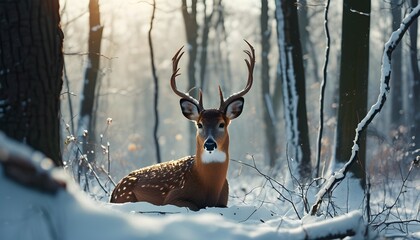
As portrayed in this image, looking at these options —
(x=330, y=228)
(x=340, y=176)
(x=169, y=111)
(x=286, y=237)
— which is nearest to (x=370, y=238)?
(x=330, y=228)

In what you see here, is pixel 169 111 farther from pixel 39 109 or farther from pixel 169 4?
pixel 39 109

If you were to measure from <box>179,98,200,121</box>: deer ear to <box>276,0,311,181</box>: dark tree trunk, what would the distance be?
4.17 meters

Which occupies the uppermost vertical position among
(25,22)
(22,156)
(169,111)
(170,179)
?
(25,22)

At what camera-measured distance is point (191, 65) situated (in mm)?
26453

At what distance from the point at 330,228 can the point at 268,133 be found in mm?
24034

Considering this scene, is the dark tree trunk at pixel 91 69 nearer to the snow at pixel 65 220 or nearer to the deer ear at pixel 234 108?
the deer ear at pixel 234 108

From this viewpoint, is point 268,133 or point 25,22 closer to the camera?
point 25,22

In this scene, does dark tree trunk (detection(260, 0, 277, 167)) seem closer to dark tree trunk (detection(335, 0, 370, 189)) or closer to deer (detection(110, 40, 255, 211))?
dark tree trunk (detection(335, 0, 370, 189))

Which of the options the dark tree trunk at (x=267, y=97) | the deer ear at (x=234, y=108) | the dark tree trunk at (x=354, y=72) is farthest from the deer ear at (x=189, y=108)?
the dark tree trunk at (x=267, y=97)

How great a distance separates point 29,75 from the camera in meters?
4.66

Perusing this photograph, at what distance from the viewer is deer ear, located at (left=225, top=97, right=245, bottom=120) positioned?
832 centimetres

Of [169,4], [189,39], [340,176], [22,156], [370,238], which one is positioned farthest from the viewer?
[189,39]

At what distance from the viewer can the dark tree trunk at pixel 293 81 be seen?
39.9 feet

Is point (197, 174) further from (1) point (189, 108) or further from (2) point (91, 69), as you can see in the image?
(2) point (91, 69)
